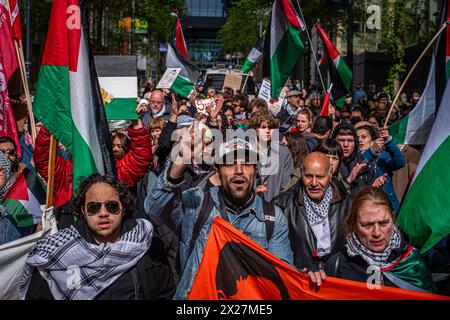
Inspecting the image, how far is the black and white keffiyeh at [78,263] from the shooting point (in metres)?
3.82

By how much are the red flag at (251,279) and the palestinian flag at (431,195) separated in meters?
0.77

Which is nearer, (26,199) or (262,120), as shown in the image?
(26,199)

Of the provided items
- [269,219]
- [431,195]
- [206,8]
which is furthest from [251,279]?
[206,8]

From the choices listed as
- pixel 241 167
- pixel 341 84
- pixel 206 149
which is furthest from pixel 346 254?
pixel 341 84

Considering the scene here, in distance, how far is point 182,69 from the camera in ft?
42.8

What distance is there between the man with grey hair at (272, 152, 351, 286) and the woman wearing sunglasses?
1.05m

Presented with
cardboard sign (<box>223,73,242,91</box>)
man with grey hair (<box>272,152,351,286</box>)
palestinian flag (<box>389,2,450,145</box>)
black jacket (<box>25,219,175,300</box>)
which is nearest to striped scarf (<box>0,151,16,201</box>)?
black jacket (<box>25,219,175,300</box>)

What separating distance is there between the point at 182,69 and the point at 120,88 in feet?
25.4

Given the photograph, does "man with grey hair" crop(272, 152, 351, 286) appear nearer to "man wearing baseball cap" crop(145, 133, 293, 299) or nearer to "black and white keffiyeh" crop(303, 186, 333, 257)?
"black and white keffiyeh" crop(303, 186, 333, 257)

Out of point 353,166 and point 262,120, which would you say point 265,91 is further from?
point 262,120

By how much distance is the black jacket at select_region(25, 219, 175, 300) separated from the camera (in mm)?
3855

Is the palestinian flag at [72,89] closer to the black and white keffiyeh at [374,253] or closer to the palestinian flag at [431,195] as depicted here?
the black and white keffiyeh at [374,253]
